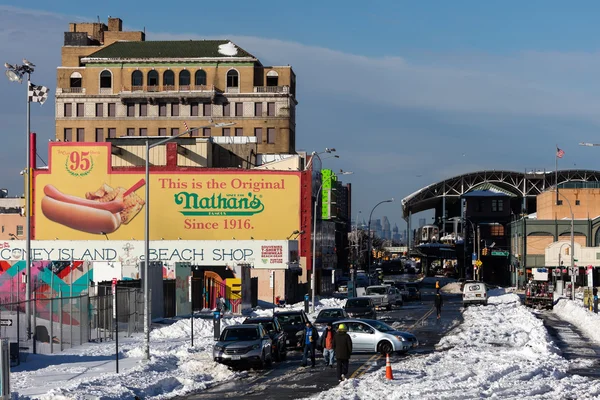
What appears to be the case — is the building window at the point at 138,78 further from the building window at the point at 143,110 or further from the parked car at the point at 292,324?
the parked car at the point at 292,324

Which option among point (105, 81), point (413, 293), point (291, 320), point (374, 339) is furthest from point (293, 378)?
point (105, 81)

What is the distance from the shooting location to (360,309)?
184ft

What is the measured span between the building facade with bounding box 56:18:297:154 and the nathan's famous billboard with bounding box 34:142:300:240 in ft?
139

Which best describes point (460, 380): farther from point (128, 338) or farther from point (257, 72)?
point (257, 72)

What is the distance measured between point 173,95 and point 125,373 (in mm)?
106398

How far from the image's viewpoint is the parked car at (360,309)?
5569cm

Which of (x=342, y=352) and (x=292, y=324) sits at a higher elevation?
(x=342, y=352)

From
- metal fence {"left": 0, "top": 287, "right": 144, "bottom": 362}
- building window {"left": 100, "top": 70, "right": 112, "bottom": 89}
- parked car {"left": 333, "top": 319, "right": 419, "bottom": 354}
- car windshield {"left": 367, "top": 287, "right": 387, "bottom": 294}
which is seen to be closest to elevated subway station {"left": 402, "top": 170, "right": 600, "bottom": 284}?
building window {"left": 100, "top": 70, "right": 112, "bottom": 89}

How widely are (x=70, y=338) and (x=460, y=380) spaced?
19312 millimetres

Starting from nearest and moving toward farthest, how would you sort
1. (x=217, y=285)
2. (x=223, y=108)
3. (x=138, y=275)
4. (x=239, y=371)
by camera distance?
1. (x=239, y=371)
2. (x=138, y=275)
3. (x=217, y=285)
4. (x=223, y=108)

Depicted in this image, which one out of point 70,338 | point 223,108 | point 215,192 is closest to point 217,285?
point 215,192

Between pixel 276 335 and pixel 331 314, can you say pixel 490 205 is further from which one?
pixel 276 335

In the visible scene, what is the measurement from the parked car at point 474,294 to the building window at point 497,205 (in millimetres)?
93691

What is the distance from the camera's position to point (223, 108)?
13475cm
